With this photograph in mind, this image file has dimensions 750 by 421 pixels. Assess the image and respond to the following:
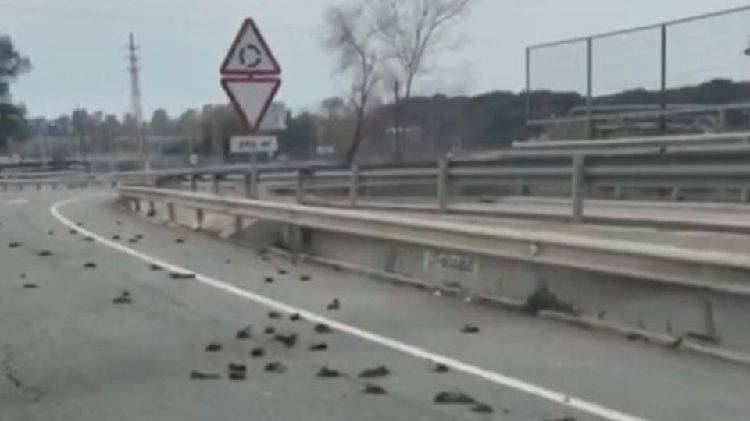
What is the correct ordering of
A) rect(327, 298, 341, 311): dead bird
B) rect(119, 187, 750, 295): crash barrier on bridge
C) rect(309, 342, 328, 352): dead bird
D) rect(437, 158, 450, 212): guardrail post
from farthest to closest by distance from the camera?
rect(437, 158, 450, 212): guardrail post, rect(327, 298, 341, 311): dead bird, rect(309, 342, 328, 352): dead bird, rect(119, 187, 750, 295): crash barrier on bridge

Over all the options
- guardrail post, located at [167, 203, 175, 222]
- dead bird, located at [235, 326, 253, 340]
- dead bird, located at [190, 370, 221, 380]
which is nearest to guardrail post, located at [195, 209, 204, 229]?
guardrail post, located at [167, 203, 175, 222]

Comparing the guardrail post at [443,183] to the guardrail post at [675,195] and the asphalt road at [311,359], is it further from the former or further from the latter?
the guardrail post at [675,195]

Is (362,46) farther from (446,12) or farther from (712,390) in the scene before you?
(712,390)

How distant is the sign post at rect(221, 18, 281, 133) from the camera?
703 inches

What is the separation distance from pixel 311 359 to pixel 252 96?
9500mm

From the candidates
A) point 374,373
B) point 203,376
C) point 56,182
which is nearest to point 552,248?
point 374,373

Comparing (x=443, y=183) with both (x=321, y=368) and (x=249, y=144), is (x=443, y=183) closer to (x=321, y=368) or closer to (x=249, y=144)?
(x=249, y=144)

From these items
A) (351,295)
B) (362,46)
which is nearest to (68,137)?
(362,46)

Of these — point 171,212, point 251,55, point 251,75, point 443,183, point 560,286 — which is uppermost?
point 251,55

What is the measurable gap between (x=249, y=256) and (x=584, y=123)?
965 cm

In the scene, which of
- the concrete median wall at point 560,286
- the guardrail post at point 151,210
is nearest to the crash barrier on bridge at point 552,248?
the concrete median wall at point 560,286

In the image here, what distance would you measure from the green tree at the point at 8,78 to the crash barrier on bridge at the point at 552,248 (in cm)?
10375

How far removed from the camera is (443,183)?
54.1 feet

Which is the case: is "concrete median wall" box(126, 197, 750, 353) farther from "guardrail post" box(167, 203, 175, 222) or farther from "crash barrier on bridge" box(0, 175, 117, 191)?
"crash barrier on bridge" box(0, 175, 117, 191)
